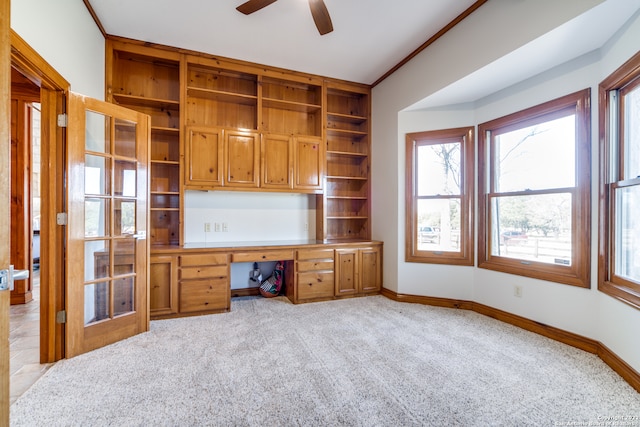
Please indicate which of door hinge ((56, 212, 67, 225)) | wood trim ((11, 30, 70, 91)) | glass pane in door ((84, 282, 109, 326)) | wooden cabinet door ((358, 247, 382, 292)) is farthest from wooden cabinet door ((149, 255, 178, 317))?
wooden cabinet door ((358, 247, 382, 292))

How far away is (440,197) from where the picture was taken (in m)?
3.74

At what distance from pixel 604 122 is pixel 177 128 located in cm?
431

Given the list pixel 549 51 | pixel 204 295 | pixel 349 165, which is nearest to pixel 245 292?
pixel 204 295

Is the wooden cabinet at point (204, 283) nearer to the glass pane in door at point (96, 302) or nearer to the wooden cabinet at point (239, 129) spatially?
the wooden cabinet at point (239, 129)

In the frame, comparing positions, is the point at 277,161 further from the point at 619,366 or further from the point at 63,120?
the point at 619,366

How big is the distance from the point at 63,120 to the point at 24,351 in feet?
6.44

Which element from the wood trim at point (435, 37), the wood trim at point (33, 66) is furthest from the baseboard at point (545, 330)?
the wood trim at point (33, 66)

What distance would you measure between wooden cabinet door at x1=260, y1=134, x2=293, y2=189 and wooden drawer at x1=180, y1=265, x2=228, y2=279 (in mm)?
1166

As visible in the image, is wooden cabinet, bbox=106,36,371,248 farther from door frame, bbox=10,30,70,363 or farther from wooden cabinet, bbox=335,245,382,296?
door frame, bbox=10,30,70,363

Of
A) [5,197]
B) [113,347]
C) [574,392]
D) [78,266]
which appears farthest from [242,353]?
[574,392]

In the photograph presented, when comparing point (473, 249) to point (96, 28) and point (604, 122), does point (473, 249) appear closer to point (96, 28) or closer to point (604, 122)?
point (604, 122)

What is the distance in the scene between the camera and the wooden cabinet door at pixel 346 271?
395 centimetres

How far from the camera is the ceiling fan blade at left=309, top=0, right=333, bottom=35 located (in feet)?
7.73

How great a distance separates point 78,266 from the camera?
7.91 ft
